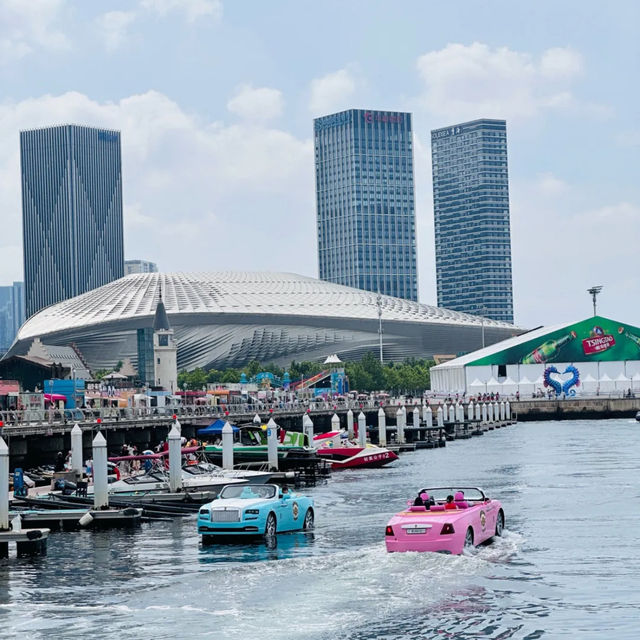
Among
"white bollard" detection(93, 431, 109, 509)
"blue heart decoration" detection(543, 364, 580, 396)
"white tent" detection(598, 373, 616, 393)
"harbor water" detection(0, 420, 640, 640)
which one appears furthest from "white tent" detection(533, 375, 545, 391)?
"white bollard" detection(93, 431, 109, 509)

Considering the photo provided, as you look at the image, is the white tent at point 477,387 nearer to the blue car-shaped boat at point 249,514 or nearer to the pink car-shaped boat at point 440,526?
the blue car-shaped boat at point 249,514

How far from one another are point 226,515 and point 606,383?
143 metres

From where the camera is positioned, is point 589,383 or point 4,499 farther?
point 589,383

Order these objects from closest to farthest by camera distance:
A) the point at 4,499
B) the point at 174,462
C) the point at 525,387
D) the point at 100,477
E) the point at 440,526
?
the point at 440,526, the point at 4,499, the point at 100,477, the point at 174,462, the point at 525,387

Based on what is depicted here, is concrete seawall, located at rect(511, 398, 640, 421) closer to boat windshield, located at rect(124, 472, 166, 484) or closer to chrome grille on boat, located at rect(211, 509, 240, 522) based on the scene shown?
boat windshield, located at rect(124, 472, 166, 484)

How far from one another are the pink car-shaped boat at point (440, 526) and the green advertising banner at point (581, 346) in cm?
14078

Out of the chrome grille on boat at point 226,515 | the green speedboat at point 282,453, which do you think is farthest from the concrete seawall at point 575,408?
the chrome grille on boat at point 226,515

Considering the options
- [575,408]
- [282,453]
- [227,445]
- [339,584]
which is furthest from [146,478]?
[575,408]

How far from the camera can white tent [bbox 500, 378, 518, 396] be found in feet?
577

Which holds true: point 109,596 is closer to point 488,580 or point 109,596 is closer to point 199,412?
point 488,580

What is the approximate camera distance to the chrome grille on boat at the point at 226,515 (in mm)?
38812

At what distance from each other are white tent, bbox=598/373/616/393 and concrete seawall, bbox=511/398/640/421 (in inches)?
481

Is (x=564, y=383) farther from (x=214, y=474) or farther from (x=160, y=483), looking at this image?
(x=160, y=483)

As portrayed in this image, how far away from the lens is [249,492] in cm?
4075
